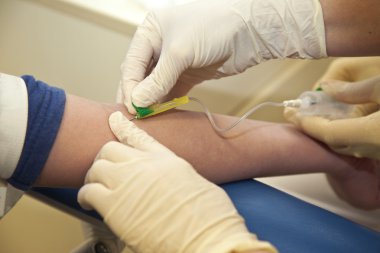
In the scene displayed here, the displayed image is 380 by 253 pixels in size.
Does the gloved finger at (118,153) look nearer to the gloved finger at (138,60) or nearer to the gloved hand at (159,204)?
the gloved hand at (159,204)

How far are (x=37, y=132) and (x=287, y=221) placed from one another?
51cm

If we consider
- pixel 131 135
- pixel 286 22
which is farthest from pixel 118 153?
pixel 286 22

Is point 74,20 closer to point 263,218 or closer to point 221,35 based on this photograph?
point 221,35

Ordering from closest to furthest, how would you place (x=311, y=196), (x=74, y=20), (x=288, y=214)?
1. (x=288, y=214)
2. (x=311, y=196)
3. (x=74, y=20)

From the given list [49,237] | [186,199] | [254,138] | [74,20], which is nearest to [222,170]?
[254,138]

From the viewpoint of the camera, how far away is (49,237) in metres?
1.61

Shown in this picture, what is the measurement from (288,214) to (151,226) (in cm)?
36

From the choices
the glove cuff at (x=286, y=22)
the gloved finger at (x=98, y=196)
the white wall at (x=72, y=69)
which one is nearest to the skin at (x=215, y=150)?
the gloved finger at (x=98, y=196)

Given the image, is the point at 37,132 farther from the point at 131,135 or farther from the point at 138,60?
the point at 138,60

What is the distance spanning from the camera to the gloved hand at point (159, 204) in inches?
22.7

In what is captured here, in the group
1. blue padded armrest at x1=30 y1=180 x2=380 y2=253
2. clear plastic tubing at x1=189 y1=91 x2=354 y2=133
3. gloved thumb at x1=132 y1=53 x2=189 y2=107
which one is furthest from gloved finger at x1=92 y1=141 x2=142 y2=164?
clear plastic tubing at x1=189 y1=91 x2=354 y2=133

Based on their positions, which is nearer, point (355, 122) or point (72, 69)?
point (355, 122)

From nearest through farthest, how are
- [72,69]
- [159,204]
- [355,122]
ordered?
[159,204]
[355,122]
[72,69]

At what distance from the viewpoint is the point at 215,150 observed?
2.80 feet
